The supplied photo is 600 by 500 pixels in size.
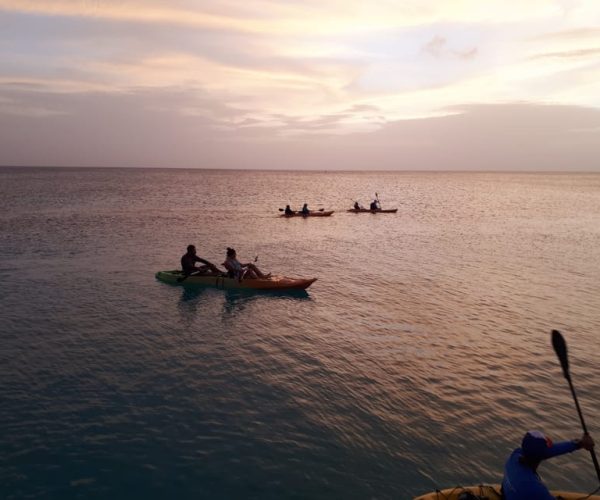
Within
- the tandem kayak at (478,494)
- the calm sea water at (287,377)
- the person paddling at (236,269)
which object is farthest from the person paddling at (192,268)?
the tandem kayak at (478,494)

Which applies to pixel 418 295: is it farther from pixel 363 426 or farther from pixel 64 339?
pixel 64 339

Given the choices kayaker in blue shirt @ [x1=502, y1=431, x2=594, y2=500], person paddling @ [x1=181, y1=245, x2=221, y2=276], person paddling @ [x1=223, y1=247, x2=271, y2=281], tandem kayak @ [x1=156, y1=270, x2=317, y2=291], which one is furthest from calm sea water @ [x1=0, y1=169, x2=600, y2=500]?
kayaker in blue shirt @ [x1=502, y1=431, x2=594, y2=500]

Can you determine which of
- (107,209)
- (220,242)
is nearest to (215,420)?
(220,242)

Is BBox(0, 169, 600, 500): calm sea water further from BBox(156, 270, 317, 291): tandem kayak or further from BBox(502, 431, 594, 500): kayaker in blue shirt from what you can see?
BBox(502, 431, 594, 500): kayaker in blue shirt

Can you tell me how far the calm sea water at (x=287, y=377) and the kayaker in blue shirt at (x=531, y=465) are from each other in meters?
2.52

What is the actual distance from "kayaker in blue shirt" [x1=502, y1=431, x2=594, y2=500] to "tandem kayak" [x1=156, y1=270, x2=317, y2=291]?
650 inches

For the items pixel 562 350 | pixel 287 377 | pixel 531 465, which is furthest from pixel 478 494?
pixel 287 377

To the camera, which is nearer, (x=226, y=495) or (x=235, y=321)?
(x=226, y=495)

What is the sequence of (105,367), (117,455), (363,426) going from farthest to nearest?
(105,367) < (363,426) < (117,455)

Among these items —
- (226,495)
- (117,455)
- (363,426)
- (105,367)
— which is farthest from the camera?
(105,367)

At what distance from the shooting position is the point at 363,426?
1221 cm

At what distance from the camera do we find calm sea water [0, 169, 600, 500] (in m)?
10.3

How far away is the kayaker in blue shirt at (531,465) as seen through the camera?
759cm

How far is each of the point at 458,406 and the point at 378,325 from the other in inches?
268
